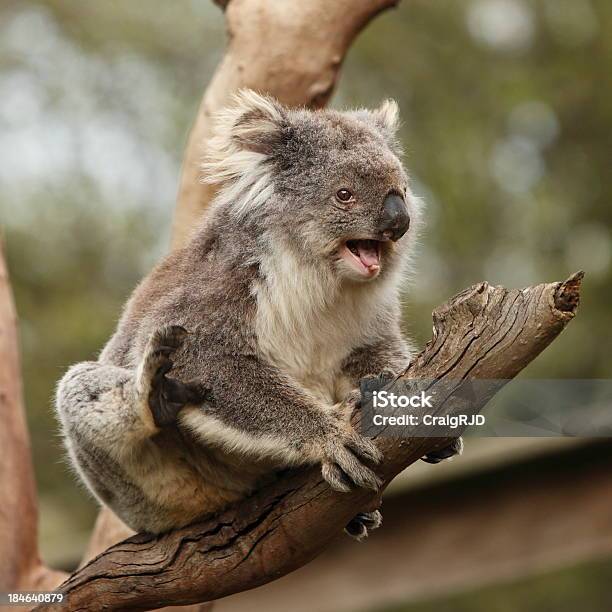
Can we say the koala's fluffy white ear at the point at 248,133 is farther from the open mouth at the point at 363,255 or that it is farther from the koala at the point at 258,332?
the open mouth at the point at 363,255

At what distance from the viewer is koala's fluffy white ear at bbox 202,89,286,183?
490cm

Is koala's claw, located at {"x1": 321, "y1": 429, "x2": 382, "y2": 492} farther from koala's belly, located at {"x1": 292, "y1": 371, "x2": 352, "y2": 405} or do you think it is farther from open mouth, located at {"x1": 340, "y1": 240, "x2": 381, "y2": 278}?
open mouth, located at {"x1": 340, "y1": 240, "x2": 381, "y2": 278}

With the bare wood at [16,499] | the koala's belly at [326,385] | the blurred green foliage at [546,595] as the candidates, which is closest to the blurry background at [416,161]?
the blurred green foliage at [546,595]

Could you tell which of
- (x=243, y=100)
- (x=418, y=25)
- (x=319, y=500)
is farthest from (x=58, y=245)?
(x=319, y=500)

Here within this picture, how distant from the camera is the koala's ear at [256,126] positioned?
4.90 metres

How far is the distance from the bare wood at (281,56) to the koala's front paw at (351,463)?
315cm

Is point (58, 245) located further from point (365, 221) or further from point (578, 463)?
point (365, 221)

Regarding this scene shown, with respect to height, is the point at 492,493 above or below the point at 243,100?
below

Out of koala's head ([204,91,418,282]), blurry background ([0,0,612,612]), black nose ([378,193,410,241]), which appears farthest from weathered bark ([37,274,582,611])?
blurry background ([0,0,612,612])

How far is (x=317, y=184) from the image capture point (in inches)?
185

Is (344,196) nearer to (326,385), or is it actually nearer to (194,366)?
(326,385)

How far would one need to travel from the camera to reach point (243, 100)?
4.98m

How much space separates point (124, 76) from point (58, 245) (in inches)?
98.2

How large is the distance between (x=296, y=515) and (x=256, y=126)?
1940mm
